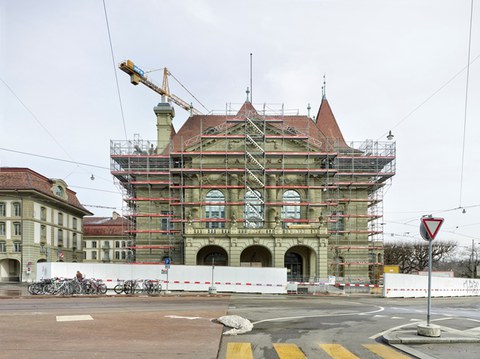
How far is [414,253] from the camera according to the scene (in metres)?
80.8

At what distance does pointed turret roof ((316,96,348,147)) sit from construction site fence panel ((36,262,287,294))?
28142 mm

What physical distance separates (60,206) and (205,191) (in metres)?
24.3

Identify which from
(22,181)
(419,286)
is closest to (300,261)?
(419,286)

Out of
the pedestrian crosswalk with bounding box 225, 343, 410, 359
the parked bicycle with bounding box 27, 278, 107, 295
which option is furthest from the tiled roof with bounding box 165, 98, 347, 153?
the pedestrian crosswalk with bounding box 225, 343, 410, 359

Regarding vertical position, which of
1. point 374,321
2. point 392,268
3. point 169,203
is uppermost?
point 169,203

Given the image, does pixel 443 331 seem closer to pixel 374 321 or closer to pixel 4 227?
pixel 374 321

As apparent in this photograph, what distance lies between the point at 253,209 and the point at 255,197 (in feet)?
3.82

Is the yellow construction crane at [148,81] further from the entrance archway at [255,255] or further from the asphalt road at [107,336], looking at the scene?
the asphalt road at [107,336]

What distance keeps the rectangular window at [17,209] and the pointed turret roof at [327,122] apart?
35.6 meters

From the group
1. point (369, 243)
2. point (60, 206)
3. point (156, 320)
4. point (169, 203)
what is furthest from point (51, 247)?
point (156, 320)

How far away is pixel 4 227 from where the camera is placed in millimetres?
52406

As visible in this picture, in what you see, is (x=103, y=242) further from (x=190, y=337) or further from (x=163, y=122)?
(x=190, y=337)

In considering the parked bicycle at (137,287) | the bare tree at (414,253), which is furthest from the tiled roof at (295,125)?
the bare tree at (414,253)

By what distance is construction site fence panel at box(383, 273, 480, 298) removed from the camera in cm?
3138
